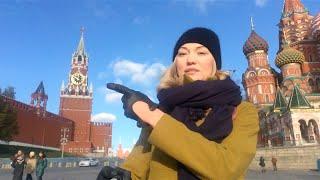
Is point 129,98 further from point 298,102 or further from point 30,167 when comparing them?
point 298,102

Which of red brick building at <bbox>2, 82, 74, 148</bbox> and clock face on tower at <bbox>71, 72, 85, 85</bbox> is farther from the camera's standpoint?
clock face on tower at <bbox>71, 72, 85, 85</bbox>

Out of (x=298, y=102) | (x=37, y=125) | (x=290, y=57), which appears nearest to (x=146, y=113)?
(x=298, y=102)

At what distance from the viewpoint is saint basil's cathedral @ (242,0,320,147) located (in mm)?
28641

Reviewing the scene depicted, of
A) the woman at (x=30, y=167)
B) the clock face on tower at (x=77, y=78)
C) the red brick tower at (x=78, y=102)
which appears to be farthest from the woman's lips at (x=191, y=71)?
the clock face on tower at (x=77, y=78)

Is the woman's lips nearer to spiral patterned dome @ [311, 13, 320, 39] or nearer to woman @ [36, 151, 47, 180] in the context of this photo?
woman @ [36, 151, 47, 180]

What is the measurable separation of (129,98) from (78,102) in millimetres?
77641

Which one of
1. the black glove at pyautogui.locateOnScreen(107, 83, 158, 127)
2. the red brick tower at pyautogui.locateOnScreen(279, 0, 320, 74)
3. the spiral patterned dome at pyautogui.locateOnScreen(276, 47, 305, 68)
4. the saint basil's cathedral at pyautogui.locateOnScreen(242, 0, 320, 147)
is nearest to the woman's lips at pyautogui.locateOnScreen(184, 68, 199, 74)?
the black glove at pyautogui.locateOnScreen(107, 83, 158, 127)

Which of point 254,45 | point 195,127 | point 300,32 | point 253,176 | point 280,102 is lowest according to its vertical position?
point 253,176

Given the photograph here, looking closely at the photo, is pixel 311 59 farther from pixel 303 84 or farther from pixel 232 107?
Result: pixel 232 107

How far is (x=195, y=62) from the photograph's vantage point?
169 centimetres

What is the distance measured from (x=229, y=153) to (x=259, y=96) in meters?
39.6

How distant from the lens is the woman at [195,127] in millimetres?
1257

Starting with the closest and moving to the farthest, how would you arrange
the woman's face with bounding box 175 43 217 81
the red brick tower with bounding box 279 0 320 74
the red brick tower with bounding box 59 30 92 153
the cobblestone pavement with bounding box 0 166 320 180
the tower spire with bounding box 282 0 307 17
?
the woman's face with bounding box 175 43 217 81
the cobblestone pavement with bounding box 0 166 320 180
the red brick tower with bounding box 279 0 320 74
the tower spire with bounding box 282 0 307 17
the red brick tower with bounding box 59 30 92 153

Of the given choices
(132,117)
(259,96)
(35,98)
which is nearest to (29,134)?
(35,98)
